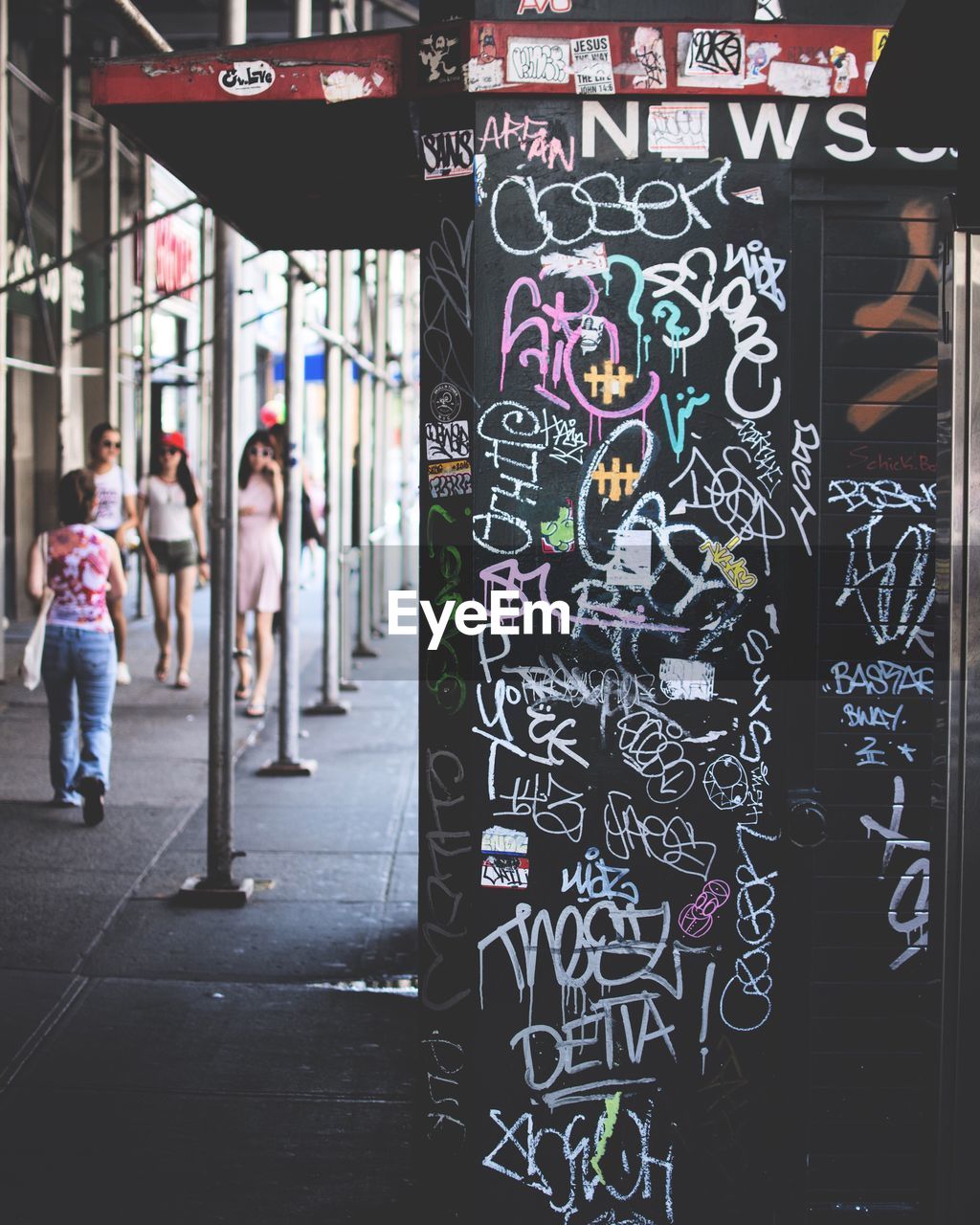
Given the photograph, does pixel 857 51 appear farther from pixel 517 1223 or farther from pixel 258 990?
pixel 258 990

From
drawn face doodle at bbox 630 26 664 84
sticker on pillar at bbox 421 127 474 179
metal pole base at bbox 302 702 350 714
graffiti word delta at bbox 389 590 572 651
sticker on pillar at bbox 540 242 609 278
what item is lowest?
metal pole base at bbox 302 702 350 714

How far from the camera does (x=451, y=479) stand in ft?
11.4

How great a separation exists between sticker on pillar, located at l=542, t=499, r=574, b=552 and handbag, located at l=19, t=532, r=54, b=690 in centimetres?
449

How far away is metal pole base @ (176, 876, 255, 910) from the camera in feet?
21.3

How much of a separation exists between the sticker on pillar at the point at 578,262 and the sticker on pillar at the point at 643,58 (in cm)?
35

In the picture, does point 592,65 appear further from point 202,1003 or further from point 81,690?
point 81,690

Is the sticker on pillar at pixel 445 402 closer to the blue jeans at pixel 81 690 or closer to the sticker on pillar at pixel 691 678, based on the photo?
the sticker on pillar at pixel 691 678

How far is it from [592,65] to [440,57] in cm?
35

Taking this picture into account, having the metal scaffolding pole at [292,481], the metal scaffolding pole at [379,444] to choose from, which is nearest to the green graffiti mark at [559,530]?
the metal scaffolding pole at [292,481]

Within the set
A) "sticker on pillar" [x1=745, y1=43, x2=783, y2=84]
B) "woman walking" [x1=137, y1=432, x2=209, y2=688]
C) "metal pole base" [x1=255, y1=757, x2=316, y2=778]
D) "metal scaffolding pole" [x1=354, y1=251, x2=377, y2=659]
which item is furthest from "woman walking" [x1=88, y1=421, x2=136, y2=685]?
"sticker on pillar" [x1=745, y1=43, x2=783, y2=84]

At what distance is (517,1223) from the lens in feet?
11.4

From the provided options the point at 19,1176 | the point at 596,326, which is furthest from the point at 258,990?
the point at 596,326

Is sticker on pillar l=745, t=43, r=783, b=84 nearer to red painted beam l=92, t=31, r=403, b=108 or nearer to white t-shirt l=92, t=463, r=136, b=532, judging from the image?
red painted beam l=92, t=31, r=403, b=108

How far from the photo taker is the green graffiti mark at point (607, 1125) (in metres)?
3.47
